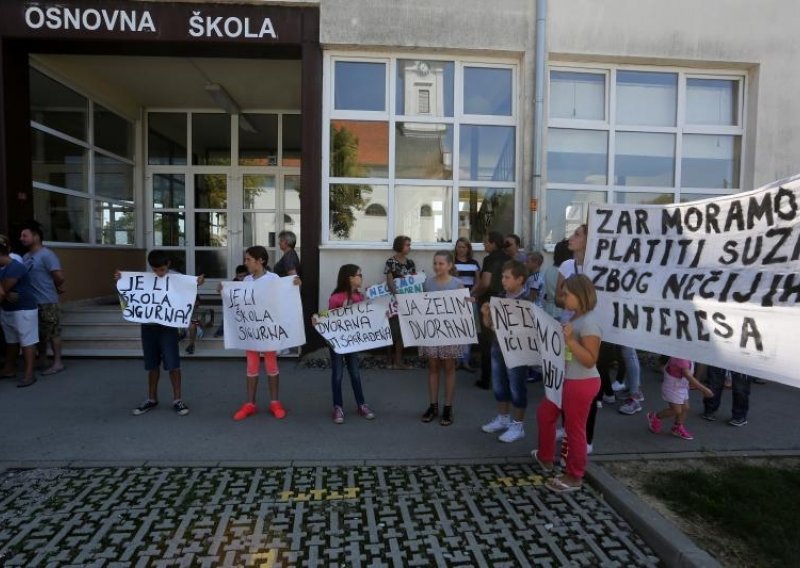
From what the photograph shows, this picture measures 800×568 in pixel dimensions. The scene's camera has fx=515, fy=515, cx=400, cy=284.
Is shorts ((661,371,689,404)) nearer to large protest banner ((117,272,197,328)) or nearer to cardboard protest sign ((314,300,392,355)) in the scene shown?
cardboard protest sign ((314,300,392,355))

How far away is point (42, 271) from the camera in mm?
6789

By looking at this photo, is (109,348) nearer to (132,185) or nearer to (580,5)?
(132,185)

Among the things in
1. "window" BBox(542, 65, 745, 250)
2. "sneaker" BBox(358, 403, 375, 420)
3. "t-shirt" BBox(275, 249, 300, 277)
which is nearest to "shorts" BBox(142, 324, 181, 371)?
"sneaker" BBox(358, 403, 375, 420)

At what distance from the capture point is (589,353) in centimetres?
358

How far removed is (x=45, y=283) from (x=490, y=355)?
19.3 ft

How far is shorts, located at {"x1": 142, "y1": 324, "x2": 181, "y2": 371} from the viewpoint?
5289mm

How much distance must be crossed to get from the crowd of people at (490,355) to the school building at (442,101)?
1136mm

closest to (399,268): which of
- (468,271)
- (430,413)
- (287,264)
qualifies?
(468,271)

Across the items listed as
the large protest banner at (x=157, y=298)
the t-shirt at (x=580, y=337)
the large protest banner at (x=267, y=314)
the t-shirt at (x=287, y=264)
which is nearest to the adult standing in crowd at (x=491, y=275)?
the large protest banner at (x=267, y=314)

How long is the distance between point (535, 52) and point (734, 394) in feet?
18.0

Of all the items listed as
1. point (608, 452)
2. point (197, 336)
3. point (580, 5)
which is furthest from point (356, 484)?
point (580, 5)

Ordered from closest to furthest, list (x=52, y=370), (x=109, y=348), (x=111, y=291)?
(x=52, y=370) → (x=109, y=348) → (x=111, y=291)

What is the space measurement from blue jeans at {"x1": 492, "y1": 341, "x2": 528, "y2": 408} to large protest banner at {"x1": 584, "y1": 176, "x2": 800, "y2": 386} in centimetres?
82

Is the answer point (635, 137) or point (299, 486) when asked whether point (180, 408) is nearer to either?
point (299, 486)
